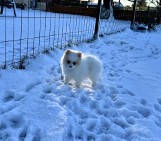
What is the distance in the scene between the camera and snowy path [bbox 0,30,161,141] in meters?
2.91

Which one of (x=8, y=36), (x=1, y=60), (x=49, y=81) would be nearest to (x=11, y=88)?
(x=49, y=81)

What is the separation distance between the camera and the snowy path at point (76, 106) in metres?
2.91

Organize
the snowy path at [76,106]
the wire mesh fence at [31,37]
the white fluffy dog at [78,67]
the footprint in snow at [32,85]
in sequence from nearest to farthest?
1. the snowy path at [76,106]
2. the footprint in snow at [32,85]
3. the white fluffy dog at [78,67]
4. the wire mesh fence at [31,37]

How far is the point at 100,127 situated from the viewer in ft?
10.2

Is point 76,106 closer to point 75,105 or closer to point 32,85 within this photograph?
point 75,105

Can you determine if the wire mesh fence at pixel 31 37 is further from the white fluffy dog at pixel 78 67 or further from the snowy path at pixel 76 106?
the white fluffy dog at pixel 78 67

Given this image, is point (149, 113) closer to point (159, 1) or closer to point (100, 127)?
point (100, 127)

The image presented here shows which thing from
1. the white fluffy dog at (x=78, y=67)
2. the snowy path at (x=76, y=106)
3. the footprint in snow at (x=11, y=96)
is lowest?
the snowy path at (x=76, y=106)

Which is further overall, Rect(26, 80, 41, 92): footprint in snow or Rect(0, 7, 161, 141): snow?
Rect(26, 80, 41, 92): footprint in snow

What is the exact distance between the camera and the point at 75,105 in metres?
3.58

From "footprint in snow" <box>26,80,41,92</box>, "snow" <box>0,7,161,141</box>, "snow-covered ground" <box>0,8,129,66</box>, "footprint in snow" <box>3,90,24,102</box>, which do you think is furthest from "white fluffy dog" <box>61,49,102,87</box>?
"snow-covered ground" <box>0,8,129,66</box>

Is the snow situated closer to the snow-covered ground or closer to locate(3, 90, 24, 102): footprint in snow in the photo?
locate(3, 90, 24, 102): footprint in snow

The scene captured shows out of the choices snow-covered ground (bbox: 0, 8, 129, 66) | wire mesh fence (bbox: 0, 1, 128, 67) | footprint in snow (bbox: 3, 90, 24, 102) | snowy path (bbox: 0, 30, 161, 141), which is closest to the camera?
snowy path (bbox: 0, 30, 161, 141)

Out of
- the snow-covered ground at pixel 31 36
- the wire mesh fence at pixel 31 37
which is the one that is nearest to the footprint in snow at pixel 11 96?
the wire mesh fence at pixel 31 37
